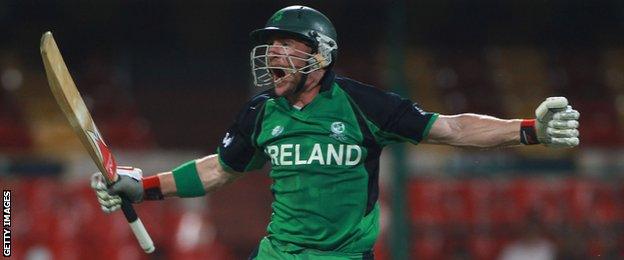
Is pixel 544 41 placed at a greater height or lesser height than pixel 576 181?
greater

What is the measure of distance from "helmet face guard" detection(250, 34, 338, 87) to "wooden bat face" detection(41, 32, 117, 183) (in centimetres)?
70

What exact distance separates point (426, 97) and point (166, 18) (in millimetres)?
2907

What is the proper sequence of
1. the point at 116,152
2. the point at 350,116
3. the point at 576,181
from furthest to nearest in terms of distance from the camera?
the point at 116,152, the point at 576,181, the point at 350,116

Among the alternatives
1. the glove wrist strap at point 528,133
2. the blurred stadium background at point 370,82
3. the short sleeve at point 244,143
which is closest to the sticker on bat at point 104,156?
the short sleeve at point 244,143

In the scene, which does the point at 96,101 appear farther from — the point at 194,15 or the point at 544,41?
the point at 544,41

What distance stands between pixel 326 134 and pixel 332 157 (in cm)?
9

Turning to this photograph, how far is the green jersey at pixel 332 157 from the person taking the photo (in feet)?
14.5

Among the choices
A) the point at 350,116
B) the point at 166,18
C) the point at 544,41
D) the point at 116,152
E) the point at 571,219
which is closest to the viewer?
the point at 350,116

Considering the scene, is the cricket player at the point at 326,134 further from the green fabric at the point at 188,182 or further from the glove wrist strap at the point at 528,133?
the green fabric at the point at 188,182

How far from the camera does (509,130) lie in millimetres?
4422

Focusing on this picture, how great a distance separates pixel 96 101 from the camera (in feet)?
37.2

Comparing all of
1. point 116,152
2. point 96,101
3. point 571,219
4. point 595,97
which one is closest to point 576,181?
point 571,219

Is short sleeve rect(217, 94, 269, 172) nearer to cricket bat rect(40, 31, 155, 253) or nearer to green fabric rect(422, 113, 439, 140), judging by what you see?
cricket bat rect(40, 31, 155, 253)

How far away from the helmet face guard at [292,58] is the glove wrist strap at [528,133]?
768mm
